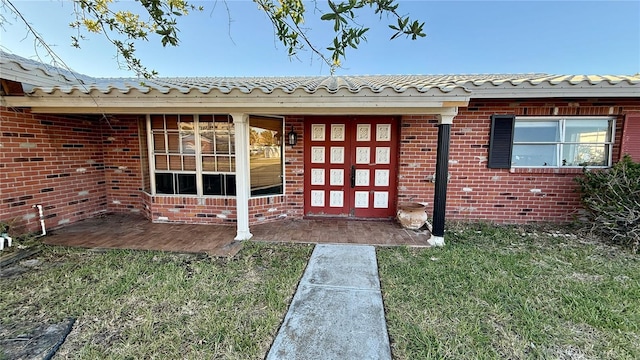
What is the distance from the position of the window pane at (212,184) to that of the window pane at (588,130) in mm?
6775

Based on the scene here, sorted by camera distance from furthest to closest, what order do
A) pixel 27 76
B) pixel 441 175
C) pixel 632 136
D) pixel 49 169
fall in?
pixel 632 136 < pixel 49 169 < pixel 441 175 < pixel 27 76

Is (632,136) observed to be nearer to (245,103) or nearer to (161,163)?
(245,103)

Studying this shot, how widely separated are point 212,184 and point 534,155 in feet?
21.0

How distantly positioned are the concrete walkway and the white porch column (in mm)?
1494

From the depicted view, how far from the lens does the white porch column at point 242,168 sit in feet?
13.9

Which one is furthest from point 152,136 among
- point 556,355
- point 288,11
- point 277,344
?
point 556,355

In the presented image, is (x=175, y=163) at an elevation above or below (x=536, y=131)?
below

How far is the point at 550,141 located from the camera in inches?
204

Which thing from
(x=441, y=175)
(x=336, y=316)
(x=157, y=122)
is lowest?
(x=336, y=316)

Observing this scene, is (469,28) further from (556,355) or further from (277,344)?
(277,344)

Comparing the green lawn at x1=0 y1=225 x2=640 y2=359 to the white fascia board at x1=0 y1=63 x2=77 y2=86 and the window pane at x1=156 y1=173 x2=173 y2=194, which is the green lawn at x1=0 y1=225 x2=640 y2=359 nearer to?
the window pane at x1=156 y1=173 x2=173 y2=194

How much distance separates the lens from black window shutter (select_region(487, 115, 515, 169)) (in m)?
5.16

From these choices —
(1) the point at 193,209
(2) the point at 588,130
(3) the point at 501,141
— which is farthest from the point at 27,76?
(2) the point at 588,130

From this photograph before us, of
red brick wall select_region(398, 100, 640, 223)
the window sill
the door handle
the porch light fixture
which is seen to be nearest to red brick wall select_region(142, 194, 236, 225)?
the porch light fixture
